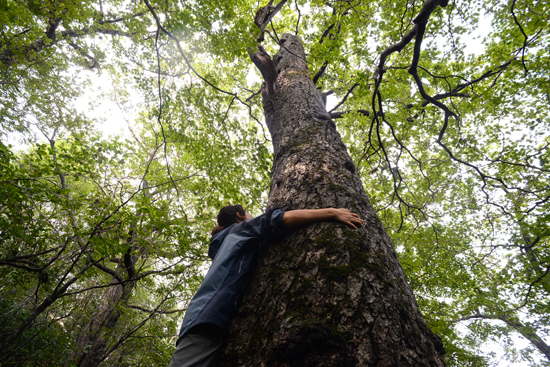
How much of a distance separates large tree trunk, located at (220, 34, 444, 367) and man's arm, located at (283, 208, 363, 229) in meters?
0.04

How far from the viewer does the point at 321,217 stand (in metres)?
1.48

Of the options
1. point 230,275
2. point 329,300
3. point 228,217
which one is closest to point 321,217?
point 329,300

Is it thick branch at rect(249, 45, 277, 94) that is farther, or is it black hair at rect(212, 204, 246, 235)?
thick branch at rect(249, 45, 277, 94)

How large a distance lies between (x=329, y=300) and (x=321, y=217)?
521mm

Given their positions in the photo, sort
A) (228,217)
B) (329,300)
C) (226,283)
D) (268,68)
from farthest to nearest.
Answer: (268,68) → (228,217) → (226,283) → (329,300)

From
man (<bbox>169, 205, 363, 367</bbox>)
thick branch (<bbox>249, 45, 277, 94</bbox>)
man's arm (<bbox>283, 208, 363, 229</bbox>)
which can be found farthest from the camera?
thick branch (<bbox>249, 45, 277, 94</bbox>)

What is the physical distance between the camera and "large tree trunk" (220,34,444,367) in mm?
932

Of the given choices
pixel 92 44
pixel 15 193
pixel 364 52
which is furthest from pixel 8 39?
pixel 364 52

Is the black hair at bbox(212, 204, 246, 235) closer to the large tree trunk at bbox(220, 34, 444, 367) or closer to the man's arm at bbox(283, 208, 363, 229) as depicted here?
the large tree trunk at bbox(220, 34, 444, 367)

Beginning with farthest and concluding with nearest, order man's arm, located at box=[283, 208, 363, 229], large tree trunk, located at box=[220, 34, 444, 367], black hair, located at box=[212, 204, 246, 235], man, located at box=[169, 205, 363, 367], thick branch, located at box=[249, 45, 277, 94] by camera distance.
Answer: thick branch, located at box=[249, 45, 277, 94] → black hair, located at box=[212, 204, 246, 235] → man's arm, located at box=[283, 208, 363, 229] → man, located at box=[169, 205, 363, 367] → large tree trunk, located at box=[220, 34, 444, 367]

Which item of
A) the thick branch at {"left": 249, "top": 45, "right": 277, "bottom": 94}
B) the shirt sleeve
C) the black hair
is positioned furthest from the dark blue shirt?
the thick branch at {"left": 249, "top": 45, "right": 277, "bottom": 94}

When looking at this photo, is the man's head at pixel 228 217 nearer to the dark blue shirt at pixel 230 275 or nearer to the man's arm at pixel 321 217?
the dark blue shirt at pixel 230 275

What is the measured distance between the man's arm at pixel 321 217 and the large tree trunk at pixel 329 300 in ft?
0.15

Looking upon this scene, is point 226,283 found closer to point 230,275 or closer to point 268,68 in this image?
point 230,275
